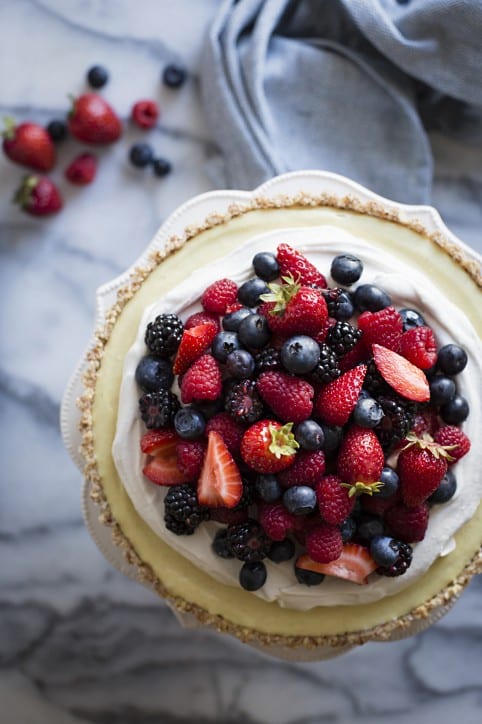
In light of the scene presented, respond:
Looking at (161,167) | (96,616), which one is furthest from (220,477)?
(161,167)

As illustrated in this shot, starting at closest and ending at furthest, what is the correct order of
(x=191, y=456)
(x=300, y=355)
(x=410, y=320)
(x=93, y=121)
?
1. (x=300, y=355)
2. (x=191, y=456)
3. (x=410, y=320)
4. (x=93, y=121)

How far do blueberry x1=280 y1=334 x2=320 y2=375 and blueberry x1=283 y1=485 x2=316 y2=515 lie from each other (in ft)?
0.82

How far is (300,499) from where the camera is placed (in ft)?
5.65

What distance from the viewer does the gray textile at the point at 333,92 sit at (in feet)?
8.29

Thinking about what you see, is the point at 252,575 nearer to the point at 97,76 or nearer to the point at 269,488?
the point at 269,488

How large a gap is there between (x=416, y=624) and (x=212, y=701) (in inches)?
33.0

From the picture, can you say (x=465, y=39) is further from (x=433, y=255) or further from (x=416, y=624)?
(x=416, y=624)

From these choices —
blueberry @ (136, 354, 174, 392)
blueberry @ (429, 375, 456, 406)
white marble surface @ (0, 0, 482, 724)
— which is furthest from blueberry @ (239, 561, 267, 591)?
white marble surface @ (0, 0, 482, 724)

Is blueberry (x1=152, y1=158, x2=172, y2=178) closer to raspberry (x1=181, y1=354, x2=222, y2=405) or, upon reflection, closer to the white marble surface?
the white marble surface

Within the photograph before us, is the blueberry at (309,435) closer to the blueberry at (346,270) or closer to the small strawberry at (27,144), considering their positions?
the blueberry at (346,270)

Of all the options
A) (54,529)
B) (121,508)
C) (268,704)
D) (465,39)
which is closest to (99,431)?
(121,508)

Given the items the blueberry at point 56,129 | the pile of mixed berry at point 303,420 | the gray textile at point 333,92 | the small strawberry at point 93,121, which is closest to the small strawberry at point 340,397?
the pile of mixed berry at point 303,420

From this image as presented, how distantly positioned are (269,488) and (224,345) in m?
0.32

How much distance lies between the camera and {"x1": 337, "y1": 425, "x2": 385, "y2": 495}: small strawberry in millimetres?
1717
